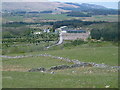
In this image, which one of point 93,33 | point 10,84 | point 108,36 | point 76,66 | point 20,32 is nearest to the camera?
point 10,84

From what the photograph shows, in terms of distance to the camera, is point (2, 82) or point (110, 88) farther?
point (2, 82)

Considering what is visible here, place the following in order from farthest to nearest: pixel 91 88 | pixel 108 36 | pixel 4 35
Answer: pixel 4 35 < pixel 108 36 < pixel 91 88

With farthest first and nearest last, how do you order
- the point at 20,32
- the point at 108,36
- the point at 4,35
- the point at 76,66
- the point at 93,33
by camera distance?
the point at 20,32
the point at 4,35
the point at 93,33
the point at 108,36
the point at 76,66

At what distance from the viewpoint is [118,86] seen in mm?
20156

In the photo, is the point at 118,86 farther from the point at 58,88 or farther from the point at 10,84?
the point at 10,84

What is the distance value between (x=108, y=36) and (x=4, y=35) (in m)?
57.2

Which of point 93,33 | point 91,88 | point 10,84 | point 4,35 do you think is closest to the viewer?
point 91,88

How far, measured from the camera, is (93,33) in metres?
106

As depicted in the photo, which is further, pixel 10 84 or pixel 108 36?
pixel 108 36

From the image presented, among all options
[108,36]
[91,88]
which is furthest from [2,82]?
[108,36]

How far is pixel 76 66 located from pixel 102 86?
17.0m

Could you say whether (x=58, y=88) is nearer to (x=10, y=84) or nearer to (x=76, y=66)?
(x=10, y=84)

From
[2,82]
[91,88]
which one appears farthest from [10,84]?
[91,88]

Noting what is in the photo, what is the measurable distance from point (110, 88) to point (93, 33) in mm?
87034
